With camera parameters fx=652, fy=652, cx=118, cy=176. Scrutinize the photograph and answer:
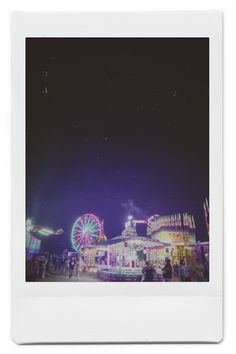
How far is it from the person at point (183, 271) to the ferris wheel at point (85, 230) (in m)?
0.27

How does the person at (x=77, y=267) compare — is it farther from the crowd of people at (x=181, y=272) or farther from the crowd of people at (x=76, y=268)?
the crowd of people at (x=181, y=272)

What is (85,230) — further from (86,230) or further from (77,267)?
(77,267)

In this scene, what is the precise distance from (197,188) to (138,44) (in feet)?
1.56

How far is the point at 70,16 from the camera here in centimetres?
199

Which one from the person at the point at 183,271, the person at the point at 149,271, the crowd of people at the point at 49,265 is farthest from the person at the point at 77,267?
the person at the point at 183,271

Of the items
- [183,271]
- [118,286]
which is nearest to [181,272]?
[183,271]

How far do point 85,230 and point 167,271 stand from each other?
0.92ft

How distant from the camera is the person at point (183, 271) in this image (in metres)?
1.99

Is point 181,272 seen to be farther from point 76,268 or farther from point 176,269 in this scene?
point 76,268

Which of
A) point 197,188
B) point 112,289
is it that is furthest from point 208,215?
point 112,289

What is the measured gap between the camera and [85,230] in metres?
1.99

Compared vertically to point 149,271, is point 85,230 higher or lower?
higher

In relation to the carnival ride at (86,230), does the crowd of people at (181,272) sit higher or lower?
lower

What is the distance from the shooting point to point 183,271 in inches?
78.4
